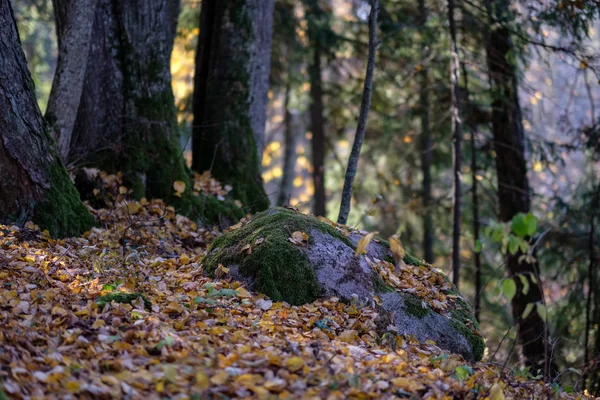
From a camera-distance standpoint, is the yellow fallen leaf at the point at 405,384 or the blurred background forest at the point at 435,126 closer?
the yellow fallen leaf at the point at 405,384

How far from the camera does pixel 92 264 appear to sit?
18.8ft

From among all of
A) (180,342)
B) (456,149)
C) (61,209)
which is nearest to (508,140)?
(456,149)

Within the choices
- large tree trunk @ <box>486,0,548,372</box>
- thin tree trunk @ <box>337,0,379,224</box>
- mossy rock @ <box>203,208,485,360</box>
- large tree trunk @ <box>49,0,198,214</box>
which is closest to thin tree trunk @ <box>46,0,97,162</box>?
large tree trunk @ <box>49,0,198,214</box>

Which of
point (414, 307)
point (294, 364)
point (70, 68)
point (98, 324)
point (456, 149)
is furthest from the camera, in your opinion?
point (456, 149)

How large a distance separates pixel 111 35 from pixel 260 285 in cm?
432

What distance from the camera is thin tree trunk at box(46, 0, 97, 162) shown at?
23.2 feet

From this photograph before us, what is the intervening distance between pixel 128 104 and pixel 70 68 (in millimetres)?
1003

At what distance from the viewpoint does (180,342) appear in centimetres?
413

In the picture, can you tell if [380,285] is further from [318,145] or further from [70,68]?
[318,145]

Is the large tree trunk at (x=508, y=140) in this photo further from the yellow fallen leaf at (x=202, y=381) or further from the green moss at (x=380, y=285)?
the yellow fallen leaf at (x=202, y=381)

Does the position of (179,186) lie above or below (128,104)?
below

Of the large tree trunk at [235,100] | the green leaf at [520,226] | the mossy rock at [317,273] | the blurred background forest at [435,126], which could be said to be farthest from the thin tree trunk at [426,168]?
the green leaf at [520,226]

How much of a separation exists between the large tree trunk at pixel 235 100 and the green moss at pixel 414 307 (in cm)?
381

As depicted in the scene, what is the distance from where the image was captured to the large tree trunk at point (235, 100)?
9.20 meters
